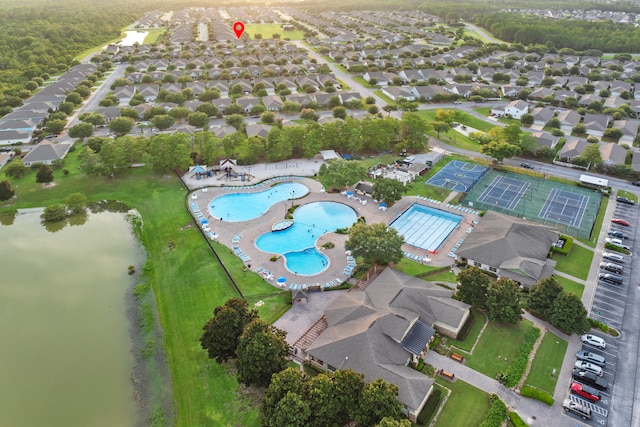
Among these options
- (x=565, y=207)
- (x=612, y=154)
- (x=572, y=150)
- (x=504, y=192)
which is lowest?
(x=504, y=192)

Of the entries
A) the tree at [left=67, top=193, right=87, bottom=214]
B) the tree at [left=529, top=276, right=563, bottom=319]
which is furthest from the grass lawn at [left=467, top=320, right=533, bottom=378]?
the tree at [left=67, top=193, right=87, bottom=214]

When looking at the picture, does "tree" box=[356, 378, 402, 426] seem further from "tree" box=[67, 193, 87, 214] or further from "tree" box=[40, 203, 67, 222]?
"tree" box=[40, 203, 67, 222]

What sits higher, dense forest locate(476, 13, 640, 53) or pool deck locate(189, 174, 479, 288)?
dense forest locate(476, 13, 640, 53)

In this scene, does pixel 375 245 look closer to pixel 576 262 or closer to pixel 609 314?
pixel 609 314

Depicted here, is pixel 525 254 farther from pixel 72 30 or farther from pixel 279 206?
pixel 72 30

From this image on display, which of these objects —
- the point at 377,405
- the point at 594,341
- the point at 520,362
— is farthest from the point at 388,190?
the point at 377,405
